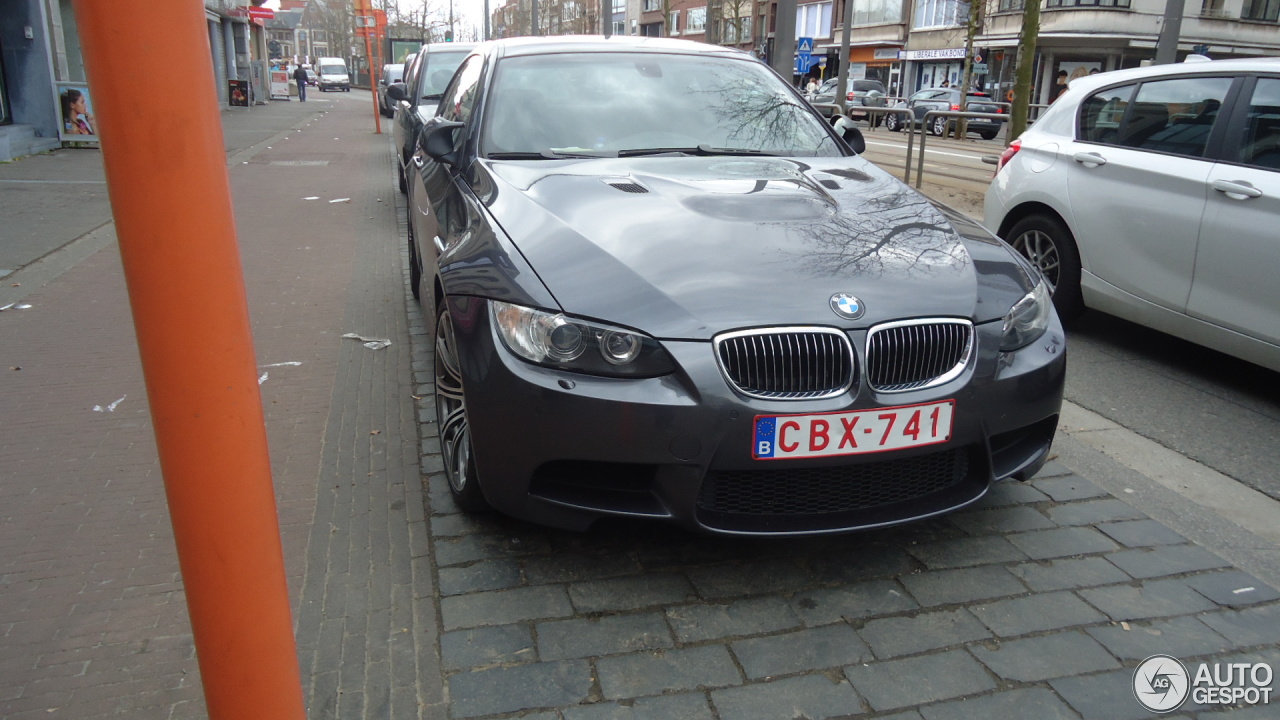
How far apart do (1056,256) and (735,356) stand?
3.96 m

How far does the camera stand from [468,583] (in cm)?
299

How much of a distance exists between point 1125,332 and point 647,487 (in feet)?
14.9

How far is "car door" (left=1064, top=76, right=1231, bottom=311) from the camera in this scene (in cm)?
494

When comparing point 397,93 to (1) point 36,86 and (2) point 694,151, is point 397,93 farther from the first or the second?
(1) point 36,86

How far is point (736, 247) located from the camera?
118 inches

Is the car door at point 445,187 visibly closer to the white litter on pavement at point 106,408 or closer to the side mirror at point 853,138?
the white litter on pavement at point 106,408

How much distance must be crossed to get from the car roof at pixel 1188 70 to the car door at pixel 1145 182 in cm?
5

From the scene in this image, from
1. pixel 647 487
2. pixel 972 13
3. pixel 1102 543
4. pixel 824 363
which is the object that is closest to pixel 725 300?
pixel 824 363

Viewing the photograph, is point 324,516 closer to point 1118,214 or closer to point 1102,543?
point 1102,543

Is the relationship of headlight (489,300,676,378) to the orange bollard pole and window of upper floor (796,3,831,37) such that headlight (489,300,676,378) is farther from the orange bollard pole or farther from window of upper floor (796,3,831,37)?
window of upper floor (796,3,831,37)

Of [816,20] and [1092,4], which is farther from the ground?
[816,20]

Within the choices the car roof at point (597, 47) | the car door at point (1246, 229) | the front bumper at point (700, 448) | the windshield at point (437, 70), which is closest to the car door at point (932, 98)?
the windshield at point (437, 70)

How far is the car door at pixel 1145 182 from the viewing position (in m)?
4.94

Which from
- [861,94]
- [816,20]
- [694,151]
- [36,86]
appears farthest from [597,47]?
[816,20]
